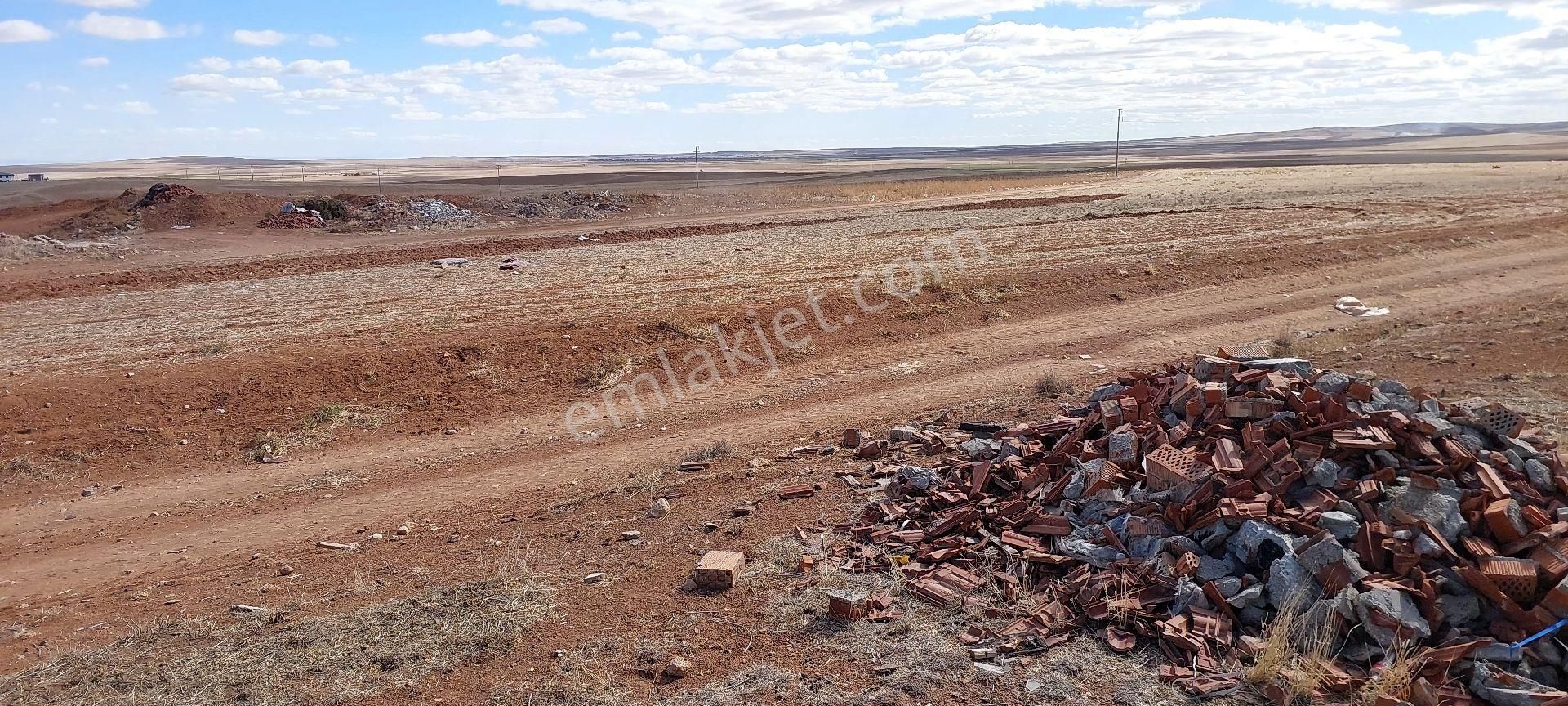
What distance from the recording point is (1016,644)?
5.26 metres

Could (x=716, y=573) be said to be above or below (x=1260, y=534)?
below

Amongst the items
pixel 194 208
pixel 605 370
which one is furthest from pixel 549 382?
pixel 194 208

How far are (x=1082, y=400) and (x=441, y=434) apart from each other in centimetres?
710

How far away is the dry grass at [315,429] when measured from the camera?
33.4 feet

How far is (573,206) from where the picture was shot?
44625mm

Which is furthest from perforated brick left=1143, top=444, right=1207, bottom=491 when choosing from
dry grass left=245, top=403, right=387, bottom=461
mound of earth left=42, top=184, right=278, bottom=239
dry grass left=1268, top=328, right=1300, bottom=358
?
mound of earth left=42, top=184, right=278, bottom=239

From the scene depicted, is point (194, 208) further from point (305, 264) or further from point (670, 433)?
point (670, 433)

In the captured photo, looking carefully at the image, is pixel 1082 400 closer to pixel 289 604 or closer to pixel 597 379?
pixel 597 379

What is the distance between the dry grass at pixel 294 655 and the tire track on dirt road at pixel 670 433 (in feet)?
4.97

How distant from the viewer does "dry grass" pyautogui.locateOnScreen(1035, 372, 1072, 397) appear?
10164 mm

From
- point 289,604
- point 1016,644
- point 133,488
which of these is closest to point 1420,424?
point 1016,644

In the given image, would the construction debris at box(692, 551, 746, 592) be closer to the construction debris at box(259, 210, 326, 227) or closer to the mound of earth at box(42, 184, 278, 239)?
the construction debris at box(259, 210, 326, 227)

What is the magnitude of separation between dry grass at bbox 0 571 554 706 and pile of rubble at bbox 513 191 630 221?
36.8m

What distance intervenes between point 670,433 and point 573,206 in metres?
36.3
